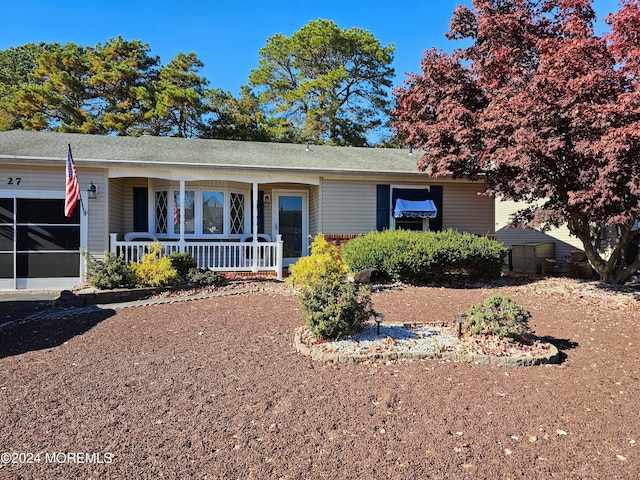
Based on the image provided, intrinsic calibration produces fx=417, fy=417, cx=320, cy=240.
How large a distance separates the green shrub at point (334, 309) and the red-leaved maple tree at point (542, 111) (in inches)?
179

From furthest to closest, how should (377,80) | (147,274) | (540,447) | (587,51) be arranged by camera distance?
(377,80) < (147,274) < (587,51) < (540,447)

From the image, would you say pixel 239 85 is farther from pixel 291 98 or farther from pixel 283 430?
pixel 283 430

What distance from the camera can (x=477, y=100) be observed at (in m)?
9.18

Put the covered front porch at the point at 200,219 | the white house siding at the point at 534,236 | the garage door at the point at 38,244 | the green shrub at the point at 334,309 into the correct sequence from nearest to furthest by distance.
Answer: the green shrub at the point at 334,309, the garage door at the point at 38,244, the covered front porch at the point at 200,219, the white house siding at the point at 534,236

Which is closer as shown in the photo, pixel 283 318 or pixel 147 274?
pixel 283 318

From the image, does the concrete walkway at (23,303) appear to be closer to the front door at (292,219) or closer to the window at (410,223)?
the front door at (292,219)

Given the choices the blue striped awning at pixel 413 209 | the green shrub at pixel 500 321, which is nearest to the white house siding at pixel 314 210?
the blue striped awning at pixel 413 209

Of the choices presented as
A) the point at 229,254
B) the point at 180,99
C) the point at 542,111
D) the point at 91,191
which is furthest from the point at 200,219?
the point at 180,99

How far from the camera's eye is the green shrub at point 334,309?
4.80 meters

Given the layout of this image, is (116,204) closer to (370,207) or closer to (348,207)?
(348,207)

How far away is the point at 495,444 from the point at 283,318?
154 inches

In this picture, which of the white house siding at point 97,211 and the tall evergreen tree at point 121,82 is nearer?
the white house siding at point 97,211

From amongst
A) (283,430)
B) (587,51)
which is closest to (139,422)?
(283,430)

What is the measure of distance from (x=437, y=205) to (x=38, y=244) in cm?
1031
